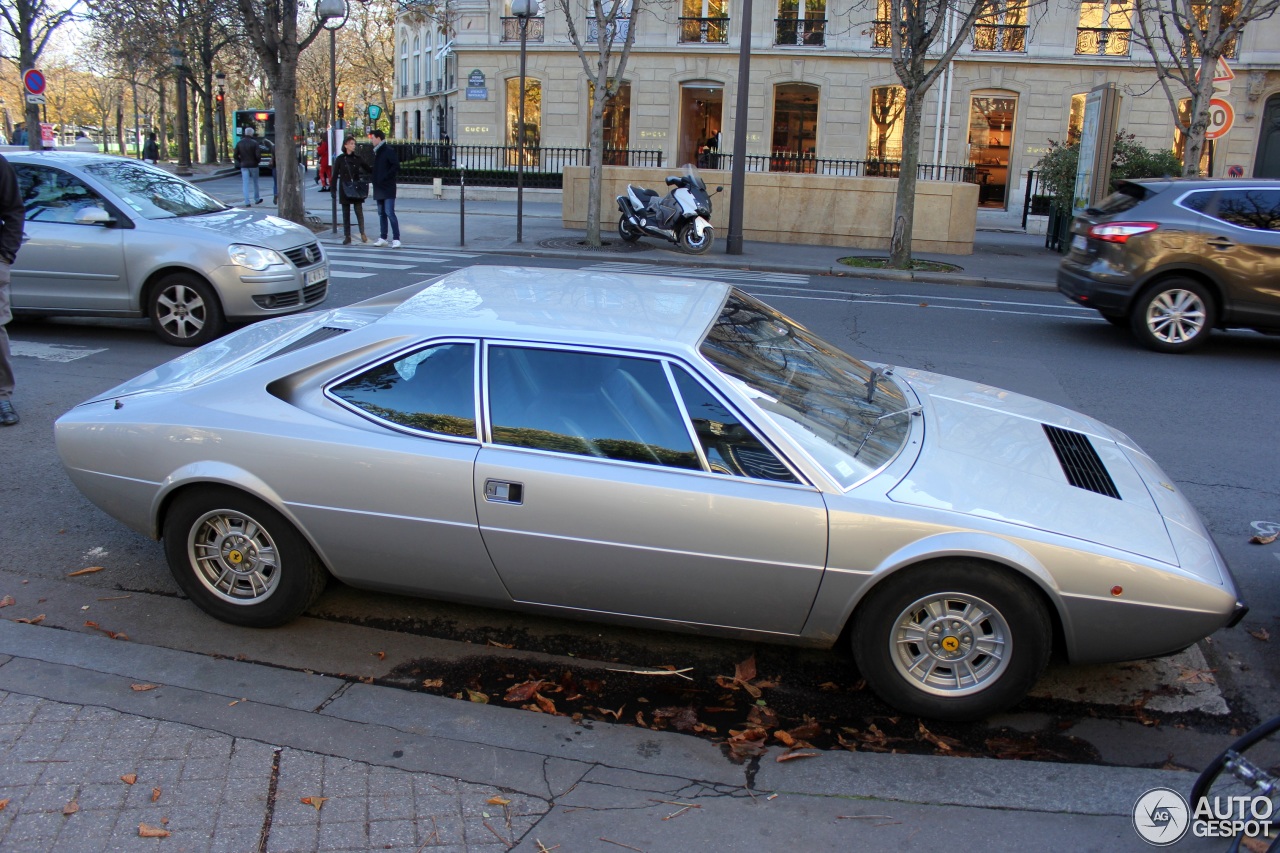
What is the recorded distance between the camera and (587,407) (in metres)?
3.99

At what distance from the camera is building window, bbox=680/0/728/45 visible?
34.6 meters

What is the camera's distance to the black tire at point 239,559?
13.8 feet

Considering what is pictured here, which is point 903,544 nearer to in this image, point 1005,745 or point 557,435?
point 1005,745

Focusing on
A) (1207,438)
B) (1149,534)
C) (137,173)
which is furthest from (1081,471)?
(137,173)

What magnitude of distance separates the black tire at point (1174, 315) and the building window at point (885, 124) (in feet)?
80.9

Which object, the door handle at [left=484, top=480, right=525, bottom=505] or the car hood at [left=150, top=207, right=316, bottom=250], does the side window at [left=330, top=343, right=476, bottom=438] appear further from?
the car hood at [left=150, top=207, right=316, bottom=250]

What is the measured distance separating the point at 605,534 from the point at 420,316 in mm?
1253

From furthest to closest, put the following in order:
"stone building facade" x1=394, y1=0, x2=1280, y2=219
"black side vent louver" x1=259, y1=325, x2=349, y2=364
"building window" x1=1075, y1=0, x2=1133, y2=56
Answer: "stone building facade" x1=394, y1=0, x2=1280, y2=219
"building window" x1=1075, y1=0, x2=1133, y2=56
"black side vent louver" x1=259, y1=325, x2=349, y2=364

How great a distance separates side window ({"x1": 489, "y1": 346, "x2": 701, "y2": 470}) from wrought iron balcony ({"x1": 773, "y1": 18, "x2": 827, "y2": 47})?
32.8 m

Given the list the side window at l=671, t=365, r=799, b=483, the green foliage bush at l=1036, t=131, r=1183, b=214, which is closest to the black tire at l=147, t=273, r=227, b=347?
the side window at l=671, t=365, r=799, b=483

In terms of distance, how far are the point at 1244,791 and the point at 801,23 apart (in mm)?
34074

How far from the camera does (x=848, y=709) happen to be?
397 cm

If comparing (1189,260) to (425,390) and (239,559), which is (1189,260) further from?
(239,559)

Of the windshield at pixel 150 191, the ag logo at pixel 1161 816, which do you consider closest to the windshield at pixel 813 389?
the ag logo at pixel 1161 816
